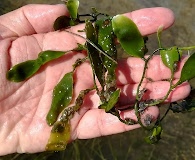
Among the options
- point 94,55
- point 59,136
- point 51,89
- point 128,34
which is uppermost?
point 128,34

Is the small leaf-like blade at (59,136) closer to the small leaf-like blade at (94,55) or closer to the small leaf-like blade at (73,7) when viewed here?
the small leaf-like blade at (94,55)

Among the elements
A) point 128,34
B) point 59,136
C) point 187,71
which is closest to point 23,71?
point 59,136

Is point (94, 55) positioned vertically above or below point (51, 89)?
above

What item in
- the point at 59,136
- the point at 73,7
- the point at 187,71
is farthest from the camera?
the point at 73,7

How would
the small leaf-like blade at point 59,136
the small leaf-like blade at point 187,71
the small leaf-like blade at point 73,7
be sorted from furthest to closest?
the small leaf-like blade at point 73,7, the small leaf-like blade at point 59,136, the small leaf-like blade at point 187,71

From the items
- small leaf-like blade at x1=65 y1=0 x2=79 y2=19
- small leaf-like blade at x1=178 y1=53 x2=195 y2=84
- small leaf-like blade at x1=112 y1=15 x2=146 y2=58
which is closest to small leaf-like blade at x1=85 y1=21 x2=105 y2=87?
small leaf-like blade at x1=112 y1=15 x2=146 y2=58

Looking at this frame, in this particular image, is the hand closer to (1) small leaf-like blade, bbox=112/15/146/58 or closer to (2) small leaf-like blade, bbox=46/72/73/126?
(2) small leaf-like blade, bbox=46/72/73/126

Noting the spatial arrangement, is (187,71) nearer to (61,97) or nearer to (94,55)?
(94,55)

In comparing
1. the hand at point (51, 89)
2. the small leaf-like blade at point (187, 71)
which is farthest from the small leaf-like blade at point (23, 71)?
the small leaf-like blade at point (187, 71)
